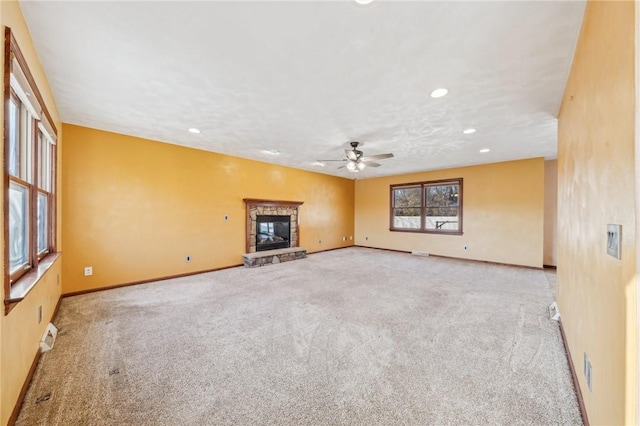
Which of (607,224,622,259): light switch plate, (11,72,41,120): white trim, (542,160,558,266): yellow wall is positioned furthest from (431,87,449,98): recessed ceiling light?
(542,160,558,266): yellow wall

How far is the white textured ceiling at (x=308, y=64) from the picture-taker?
5.56 ft

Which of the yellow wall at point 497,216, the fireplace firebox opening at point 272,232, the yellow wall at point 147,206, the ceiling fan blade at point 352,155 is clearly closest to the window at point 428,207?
the yellow wall at point 497,216

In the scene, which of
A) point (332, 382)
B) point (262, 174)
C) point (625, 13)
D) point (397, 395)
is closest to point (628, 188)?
point (625, 13)

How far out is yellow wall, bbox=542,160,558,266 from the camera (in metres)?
5.75

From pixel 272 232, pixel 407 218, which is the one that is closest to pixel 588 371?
pixel 272 232

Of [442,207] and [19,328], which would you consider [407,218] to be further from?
[19,328]

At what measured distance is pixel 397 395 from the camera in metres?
1.71

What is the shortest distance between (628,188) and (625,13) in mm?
718

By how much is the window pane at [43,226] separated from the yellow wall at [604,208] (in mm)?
4813

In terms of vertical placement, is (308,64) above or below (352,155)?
above

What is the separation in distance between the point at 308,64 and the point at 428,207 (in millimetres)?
6085

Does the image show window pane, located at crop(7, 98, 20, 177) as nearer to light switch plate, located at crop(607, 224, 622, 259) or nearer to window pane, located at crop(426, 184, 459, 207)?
light switch plate, located at crop(607, 224, 622, 259)

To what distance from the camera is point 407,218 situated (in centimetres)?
773

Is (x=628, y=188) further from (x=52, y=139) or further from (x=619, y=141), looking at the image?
(x=52, y=139)
